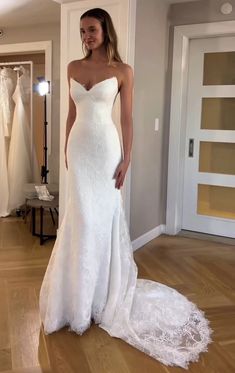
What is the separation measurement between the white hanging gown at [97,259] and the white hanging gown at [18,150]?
2.53 m

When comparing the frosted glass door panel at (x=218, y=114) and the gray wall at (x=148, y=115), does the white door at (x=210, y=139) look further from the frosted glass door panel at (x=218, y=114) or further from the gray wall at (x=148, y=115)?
the gray wall at (x=148, y=115)

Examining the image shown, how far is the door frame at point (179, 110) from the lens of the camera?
370cm

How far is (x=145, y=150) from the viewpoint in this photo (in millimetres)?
3660

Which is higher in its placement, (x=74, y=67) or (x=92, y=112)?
(x=74, y=67)

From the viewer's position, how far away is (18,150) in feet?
15.5

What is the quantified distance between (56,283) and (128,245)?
0.47 m

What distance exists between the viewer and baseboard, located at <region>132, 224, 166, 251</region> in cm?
367

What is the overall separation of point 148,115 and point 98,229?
168 centimetres

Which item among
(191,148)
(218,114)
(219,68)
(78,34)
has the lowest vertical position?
(191,148)

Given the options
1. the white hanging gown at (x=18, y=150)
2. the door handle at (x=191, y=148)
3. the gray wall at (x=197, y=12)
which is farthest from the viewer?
the white hanging gown at (x=18, y=150)

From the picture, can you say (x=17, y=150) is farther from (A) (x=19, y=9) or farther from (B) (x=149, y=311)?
(B) (x=149, y=311)

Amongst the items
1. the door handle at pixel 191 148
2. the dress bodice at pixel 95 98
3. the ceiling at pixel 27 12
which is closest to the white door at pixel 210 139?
the door handle at pixel 191 148

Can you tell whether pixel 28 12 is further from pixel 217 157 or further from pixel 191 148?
pixel 217 157

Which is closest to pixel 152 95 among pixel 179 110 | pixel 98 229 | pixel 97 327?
pixel 179 110
